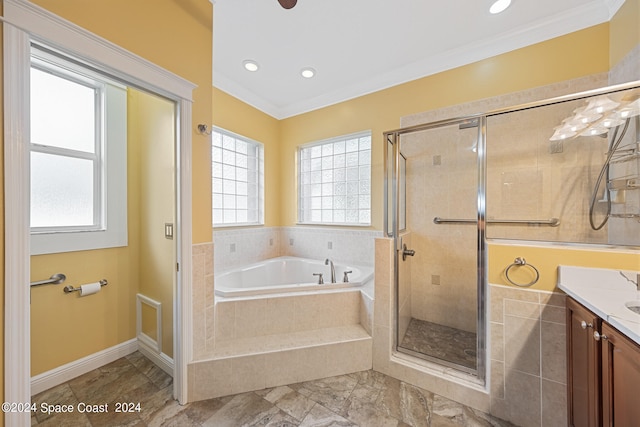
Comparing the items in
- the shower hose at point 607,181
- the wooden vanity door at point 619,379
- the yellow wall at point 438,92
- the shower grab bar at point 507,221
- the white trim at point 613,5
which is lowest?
the wooden vanity door at point 619,379

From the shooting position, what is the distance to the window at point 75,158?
1.63 metres

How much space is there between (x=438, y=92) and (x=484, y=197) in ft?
4.70

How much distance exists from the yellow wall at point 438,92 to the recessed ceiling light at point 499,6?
0.43m

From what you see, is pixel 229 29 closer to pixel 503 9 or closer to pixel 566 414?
pixel 503 9

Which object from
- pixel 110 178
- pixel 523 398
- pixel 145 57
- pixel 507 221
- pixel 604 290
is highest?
pixel 145 57

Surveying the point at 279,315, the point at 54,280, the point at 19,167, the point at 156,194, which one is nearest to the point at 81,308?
the point at 54,280

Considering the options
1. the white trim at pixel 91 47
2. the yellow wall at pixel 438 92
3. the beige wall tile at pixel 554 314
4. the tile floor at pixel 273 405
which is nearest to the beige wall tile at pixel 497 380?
the tile floor at pixel 273 405

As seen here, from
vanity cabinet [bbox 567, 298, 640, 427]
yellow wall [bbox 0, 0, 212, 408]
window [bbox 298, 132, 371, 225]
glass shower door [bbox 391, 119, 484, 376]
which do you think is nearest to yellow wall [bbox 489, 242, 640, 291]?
vanity cabinet [bbox 567, 298, 640, 427]

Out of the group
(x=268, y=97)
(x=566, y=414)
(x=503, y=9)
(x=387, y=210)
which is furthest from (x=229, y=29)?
(x=566, y=414)

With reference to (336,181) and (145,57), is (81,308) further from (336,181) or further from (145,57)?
(336,181)

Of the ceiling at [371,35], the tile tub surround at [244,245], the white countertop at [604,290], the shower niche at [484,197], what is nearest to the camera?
the white countertop at [604,290]

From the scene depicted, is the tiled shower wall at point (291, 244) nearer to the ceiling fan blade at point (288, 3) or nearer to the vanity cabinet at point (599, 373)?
the vanity cabinet at point (599, 373)

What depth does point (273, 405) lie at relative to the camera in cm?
148

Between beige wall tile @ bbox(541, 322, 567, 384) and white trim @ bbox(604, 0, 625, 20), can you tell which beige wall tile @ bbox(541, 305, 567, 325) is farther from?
white trim @ bbox(604, 0, 625, 20)
